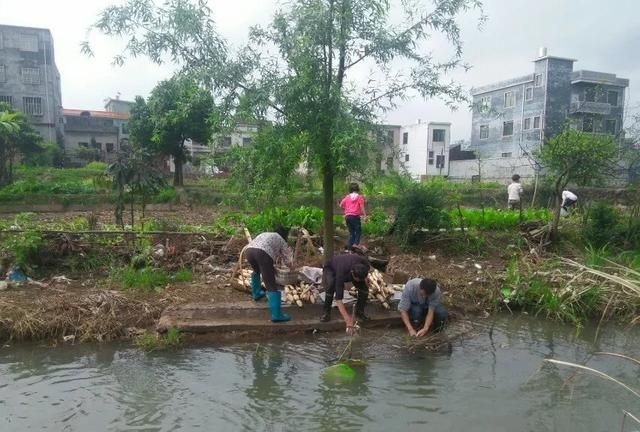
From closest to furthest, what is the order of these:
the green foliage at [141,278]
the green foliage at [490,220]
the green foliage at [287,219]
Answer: the green foliage at [141,278] < the green foliage at [287,219] < the green foliage at [490,220]

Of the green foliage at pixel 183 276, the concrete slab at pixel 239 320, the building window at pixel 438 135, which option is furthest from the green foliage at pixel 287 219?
the building window at pixel 438 135

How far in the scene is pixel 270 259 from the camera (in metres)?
7.05

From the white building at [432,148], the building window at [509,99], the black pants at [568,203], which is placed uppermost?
the building window at [509,99]

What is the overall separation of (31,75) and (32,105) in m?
2.08

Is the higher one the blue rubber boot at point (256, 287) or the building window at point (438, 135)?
the building window at point (438, 135)

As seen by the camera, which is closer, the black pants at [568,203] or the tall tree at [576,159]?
the tall tree at [576,159]

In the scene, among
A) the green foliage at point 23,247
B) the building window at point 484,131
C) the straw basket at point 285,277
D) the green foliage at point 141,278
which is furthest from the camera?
the building window at point 484,131

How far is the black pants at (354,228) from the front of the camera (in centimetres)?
1089

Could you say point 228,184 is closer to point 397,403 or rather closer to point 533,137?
point 397,403

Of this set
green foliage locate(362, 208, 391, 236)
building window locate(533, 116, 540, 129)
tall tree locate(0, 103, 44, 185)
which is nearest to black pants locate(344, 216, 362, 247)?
green foliage locate(362, 208, 391, 236)

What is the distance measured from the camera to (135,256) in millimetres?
9109

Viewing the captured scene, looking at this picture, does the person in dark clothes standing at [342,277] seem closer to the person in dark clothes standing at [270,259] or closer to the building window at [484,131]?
the person in dark clothes standing at [270,259]

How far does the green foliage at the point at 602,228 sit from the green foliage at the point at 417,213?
362 centimetres

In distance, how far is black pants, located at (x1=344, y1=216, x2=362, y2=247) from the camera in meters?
10.9
